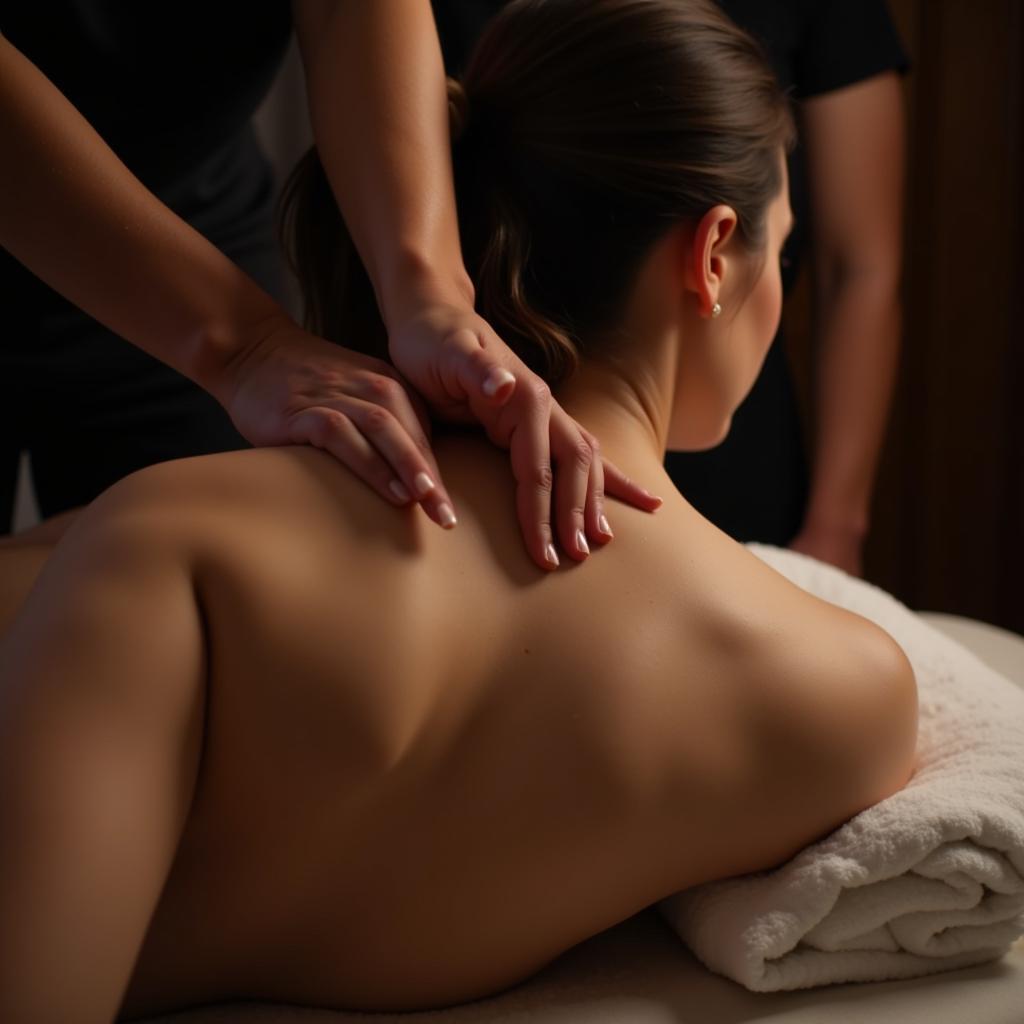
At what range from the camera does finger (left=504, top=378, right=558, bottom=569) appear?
2.97 ft

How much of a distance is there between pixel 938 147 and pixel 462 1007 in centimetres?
234

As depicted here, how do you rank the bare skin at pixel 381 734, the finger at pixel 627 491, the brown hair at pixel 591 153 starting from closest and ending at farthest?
the bare skin at pixel 381 734, the finger at pixel 627 491, the brown hair at pixel 591 153

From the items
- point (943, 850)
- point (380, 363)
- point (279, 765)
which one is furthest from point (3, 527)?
point (943, 850)

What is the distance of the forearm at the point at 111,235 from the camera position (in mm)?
1010

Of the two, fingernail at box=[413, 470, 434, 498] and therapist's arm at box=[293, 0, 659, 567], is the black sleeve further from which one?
fingernail at box=[413, 470, 434, 498]

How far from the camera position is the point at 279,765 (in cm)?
81

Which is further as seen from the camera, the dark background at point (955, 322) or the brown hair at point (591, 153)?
the dark background at point (955, 322)

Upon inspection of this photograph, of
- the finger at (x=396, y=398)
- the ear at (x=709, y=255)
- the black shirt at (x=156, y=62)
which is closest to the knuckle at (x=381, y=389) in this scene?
the finger at (x=396, y=398)

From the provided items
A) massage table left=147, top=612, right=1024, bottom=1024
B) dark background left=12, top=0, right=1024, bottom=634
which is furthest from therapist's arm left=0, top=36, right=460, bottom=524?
dark background left=12, top=0, right=1024, bottom=634

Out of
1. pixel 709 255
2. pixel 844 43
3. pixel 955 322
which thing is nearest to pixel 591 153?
pixel 709 255

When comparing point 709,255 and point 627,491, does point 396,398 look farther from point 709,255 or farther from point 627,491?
point 709,255

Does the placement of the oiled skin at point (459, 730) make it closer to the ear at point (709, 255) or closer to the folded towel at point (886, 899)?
the folded towel at point (886, 899)

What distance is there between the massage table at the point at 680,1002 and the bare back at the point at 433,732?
2cm

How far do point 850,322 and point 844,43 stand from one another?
45cm
